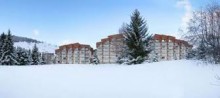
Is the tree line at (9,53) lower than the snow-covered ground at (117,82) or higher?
higher

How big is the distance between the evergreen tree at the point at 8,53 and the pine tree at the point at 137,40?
67.0 feet

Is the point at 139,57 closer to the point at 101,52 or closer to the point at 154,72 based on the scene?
the point at 154,72

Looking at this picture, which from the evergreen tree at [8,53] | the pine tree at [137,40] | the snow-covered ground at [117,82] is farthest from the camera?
the evergreen tree at [8,53]

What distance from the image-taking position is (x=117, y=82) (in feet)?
64.8

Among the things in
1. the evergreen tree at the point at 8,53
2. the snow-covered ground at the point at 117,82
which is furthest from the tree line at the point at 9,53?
the snow-covered ground at the point at 117,82

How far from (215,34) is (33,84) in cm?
1536

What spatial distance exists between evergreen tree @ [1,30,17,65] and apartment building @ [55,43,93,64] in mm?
66712

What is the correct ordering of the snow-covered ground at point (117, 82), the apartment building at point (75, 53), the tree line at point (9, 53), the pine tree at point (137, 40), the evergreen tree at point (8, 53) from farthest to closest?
1. the apartment building at point (75, 53)
2. the tree line at point (9, 53)
3. the evergreen tree at point (8, 53)
4. the pine tree at point (137, 40)
5. the snow-covered ground at point (117, 82)

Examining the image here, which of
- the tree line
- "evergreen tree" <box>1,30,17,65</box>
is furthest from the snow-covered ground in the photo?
the tree line

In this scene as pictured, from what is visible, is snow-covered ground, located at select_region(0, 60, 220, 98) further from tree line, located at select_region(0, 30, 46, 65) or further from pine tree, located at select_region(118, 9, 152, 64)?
tree line, located at select_region(0, 30, 46, 65)

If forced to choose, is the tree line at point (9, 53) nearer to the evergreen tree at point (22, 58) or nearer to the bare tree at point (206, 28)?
the evergreen tree at point (22, 58)

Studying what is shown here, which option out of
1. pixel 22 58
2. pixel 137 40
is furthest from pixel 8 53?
pixel 137 40

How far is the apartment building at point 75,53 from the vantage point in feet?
389

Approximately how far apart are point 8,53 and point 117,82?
34014 millimetres
